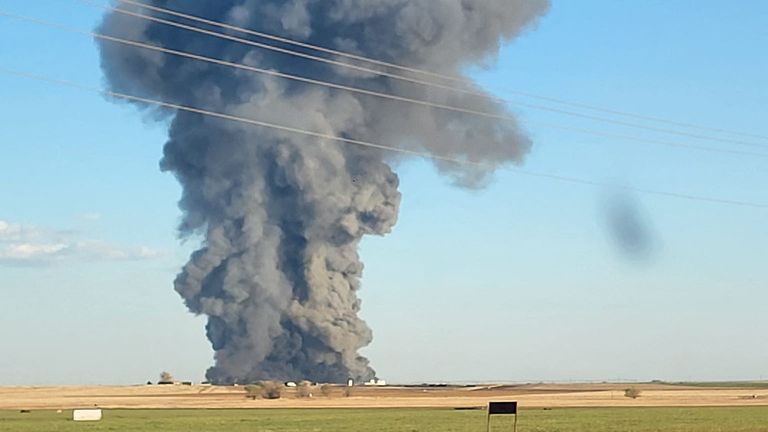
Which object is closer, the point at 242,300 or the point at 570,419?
the point at 570,419

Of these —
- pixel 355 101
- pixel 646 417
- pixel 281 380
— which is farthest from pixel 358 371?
pixel 646 417

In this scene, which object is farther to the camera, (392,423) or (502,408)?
(392,423)

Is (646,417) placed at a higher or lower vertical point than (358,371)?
lower

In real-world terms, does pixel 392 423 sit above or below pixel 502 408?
above

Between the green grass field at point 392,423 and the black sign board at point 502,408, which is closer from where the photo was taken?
the black sign board at point 502,408

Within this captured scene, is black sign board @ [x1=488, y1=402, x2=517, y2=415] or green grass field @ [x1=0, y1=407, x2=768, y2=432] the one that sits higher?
green grass field @ [x1=0, y1=407, x2=768, y2=432]

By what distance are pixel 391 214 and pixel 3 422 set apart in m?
67.4

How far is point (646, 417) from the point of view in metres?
72.4

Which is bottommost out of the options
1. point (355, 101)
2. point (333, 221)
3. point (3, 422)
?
point (3, 422)

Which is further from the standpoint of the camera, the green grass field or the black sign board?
the green grass field

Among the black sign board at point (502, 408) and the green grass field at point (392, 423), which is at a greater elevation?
the green grass field at point (392, 423)

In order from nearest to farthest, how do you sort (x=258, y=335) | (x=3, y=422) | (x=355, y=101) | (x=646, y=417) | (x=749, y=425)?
(x=749, y=425)
(x=3, y=422)
(x=646, y=417)
(x=355, y=101)
(x=258, y=335)

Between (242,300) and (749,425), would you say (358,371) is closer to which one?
(242,300)

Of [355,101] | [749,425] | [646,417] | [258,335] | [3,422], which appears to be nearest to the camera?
[749,425]
